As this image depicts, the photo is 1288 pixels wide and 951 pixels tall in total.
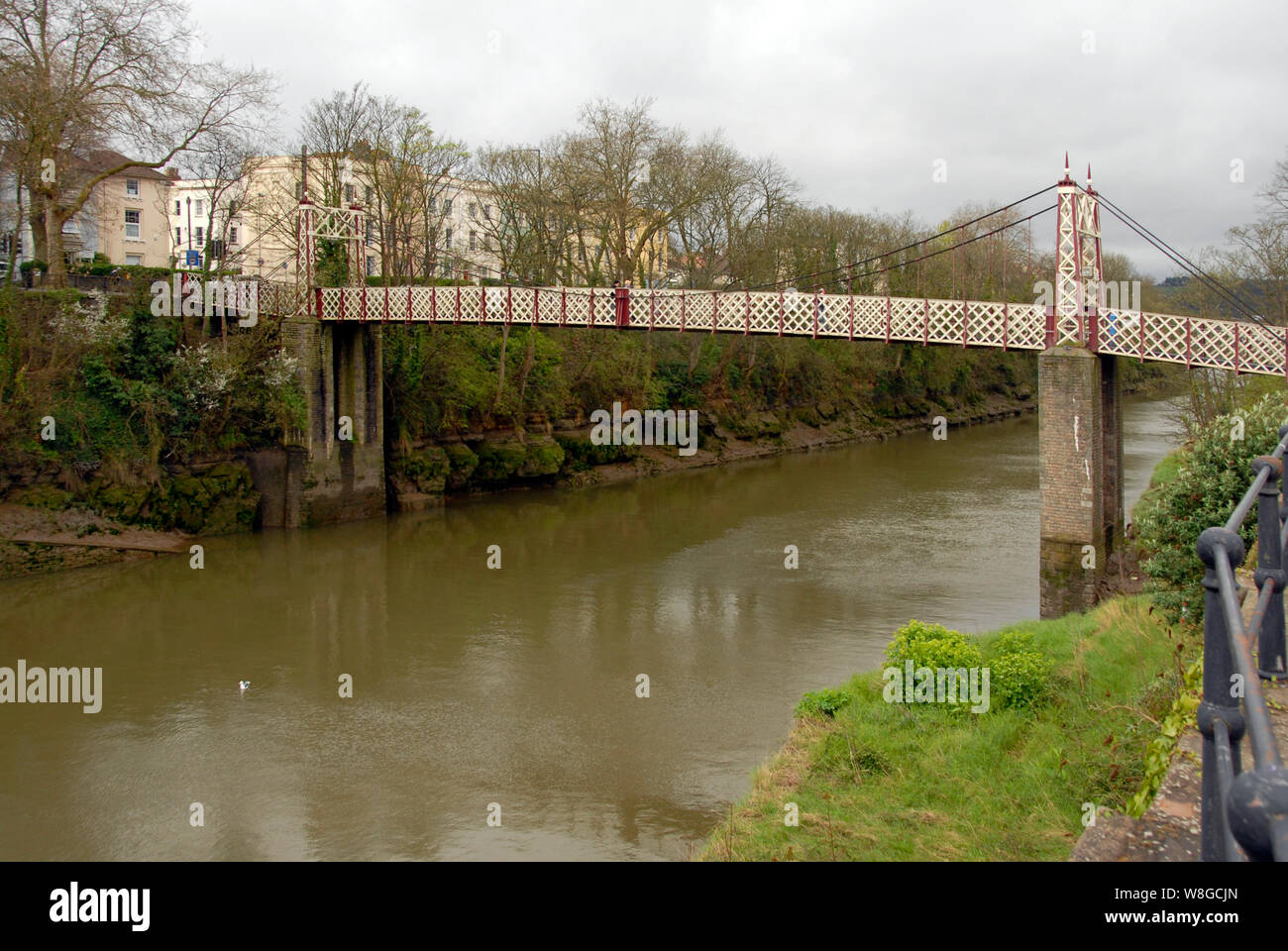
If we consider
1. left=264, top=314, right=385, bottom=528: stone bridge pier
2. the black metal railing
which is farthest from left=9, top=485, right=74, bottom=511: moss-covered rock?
the black metal railing

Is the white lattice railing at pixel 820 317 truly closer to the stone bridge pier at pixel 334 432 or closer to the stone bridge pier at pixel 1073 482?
the stone bridge pier at pixel 1073 482

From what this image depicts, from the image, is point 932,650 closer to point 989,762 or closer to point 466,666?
point 989,762

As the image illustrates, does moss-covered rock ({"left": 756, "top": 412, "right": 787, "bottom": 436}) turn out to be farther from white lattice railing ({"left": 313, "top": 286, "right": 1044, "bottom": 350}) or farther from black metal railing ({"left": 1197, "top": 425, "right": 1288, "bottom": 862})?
black metal railing ({"left": 1197, "top": 425, "right": 1288, "bottom": 862})

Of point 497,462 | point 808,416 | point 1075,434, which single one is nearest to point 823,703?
point 1075,434

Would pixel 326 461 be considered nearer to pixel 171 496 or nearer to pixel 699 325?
pixel 171 496

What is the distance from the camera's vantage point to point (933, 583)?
781 inches

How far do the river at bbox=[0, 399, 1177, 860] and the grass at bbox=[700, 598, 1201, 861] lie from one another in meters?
1.24

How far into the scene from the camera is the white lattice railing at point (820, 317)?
17.9 metres

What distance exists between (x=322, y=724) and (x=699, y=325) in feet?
47.0

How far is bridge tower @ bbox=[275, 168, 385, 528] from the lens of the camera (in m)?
27.5

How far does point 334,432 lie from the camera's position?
92.5ft
